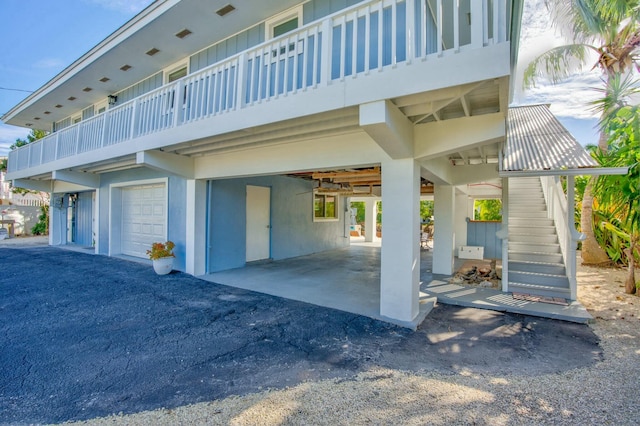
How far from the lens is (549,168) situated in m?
4.45

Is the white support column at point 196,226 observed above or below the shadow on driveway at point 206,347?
above

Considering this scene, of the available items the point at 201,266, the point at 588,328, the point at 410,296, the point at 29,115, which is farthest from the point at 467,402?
the point at 29,115

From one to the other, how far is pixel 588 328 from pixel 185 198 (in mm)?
8227

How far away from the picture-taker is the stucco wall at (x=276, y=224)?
7.81 meters

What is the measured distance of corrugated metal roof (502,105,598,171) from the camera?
4.56m

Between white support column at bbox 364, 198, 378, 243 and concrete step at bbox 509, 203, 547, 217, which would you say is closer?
concrete step at bbox 509, 203, 547, 217

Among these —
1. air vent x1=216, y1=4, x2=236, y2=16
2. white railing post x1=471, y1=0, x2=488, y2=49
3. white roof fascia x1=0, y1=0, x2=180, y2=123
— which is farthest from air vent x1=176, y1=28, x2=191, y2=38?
white railing post x1=471, y1=0, x2=488, y2=49

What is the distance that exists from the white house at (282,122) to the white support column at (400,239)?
0.02 m

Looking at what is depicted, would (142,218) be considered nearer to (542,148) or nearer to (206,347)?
(206,347)

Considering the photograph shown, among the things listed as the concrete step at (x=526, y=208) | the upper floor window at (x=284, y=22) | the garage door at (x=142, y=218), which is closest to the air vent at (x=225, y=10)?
the upper floor window at (x=284, y=22)

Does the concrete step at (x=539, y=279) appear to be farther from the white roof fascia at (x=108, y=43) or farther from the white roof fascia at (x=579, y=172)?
the white roof fascia at (x=108, y=43)

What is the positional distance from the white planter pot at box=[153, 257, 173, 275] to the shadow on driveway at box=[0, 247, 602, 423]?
1.42 metres

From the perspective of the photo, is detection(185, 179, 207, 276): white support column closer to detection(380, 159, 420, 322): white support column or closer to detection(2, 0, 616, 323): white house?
detection(2, 0, 616, 323): white house

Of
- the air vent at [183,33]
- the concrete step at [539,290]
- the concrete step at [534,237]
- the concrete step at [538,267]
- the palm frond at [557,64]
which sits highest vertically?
the palm frond at [557,64]
